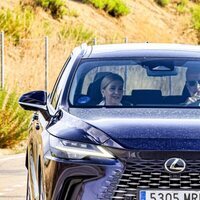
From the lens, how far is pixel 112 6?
1937 inches

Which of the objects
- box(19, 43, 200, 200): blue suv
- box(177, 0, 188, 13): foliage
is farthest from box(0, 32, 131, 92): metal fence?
box(177, 0, 188, 13): foliage

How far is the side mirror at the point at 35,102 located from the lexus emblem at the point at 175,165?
1757mm

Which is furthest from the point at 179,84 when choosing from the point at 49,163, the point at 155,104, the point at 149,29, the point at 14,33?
the point at 149,29

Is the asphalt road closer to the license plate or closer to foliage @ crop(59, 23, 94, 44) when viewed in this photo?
the license plate

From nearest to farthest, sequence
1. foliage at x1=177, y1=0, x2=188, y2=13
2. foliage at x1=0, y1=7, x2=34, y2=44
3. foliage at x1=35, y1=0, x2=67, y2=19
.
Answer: foliage at x1=0, y1=7, x2=34, y2=44 → foliage at x1=35, y1=0, x2=67, y2=19 → foliage at x1=177, y1=0, x2=188, y2=13

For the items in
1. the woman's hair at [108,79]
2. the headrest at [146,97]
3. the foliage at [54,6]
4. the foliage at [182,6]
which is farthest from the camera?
the foliage at [182,6]

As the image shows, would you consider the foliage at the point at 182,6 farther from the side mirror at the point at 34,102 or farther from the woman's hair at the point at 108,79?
the side mirror at the point at 34,102

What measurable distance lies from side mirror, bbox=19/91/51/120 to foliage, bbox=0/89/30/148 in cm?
1009

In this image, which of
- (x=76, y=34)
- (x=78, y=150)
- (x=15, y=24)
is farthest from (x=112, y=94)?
(x=76, y=34)

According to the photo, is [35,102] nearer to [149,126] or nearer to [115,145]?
[149,126]

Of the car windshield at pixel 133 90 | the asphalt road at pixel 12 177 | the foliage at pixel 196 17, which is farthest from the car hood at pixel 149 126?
the foliage at pixel 196 17

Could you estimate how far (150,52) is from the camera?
934 centimetres

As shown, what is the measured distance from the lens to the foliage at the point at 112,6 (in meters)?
48.8

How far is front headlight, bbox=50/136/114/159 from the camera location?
7.23 meters
